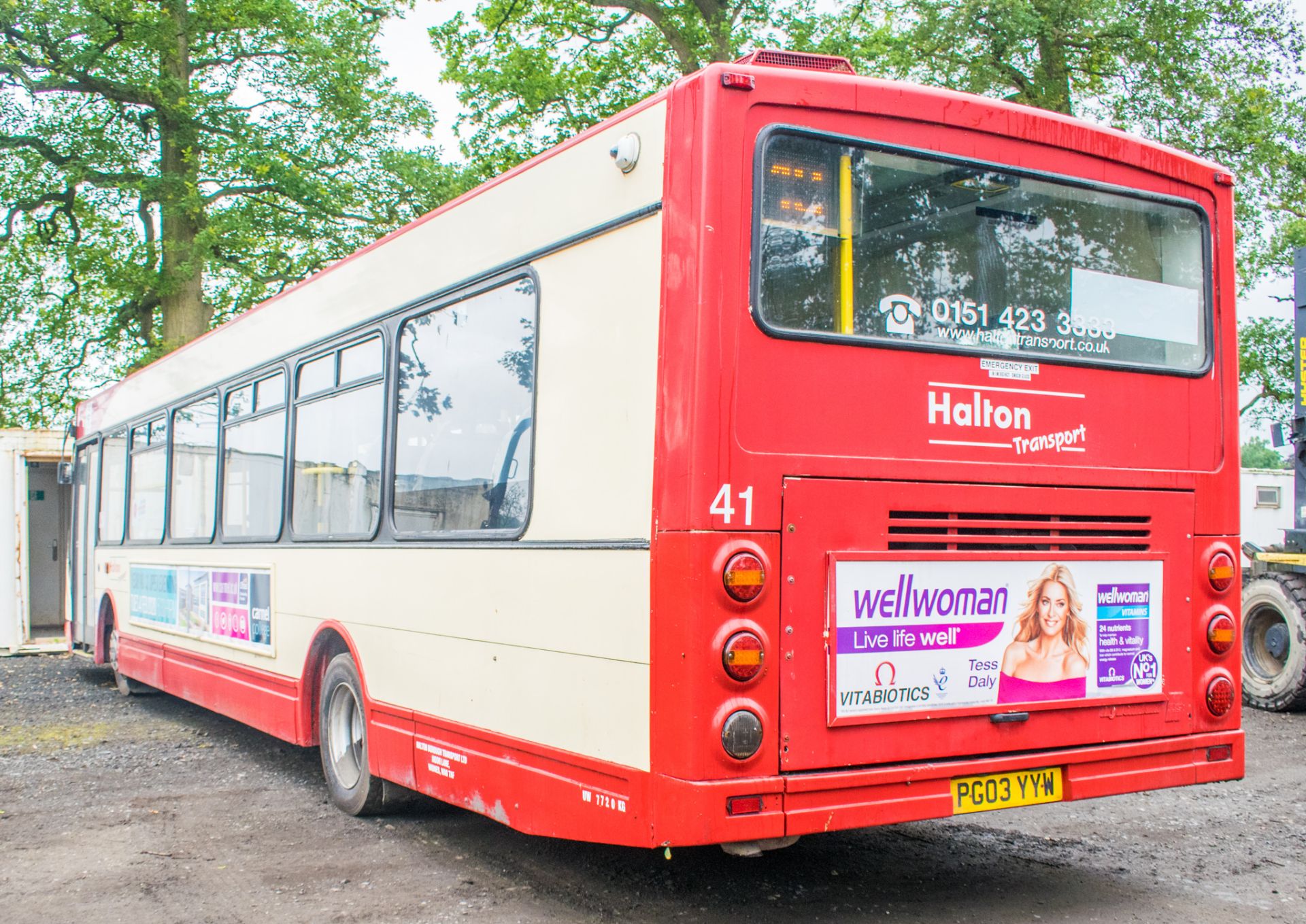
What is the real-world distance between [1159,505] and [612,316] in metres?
2.43

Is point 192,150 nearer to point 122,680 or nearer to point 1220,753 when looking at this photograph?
point 122,680

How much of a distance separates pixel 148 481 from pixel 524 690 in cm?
740

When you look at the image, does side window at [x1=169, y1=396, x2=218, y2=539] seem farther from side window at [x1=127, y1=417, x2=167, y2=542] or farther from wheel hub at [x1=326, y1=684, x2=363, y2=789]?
wheel hub at [x1=326, y1=684, x2=363, y2=789]

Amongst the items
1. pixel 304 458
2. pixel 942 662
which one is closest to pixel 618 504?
pixel 942 662

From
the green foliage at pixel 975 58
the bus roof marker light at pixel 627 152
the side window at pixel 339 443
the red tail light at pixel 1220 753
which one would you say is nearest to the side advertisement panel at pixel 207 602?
the side window at pixel 339 443

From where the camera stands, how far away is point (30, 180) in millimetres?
23422

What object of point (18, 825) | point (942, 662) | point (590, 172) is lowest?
point (18, 825)

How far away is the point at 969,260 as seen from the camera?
4938 mm

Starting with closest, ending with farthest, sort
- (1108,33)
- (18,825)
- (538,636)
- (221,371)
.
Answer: (538,636)
(18,825)
(221,371)
(1108,33)

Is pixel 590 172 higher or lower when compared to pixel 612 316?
higher

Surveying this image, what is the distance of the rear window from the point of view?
15.0 ft

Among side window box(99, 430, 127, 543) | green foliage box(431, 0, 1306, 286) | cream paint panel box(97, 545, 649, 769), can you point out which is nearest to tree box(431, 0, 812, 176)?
green foliage box(431, 0, 1306, 286)

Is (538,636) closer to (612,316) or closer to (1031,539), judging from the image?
(612,316)

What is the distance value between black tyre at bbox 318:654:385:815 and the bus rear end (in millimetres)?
2981
